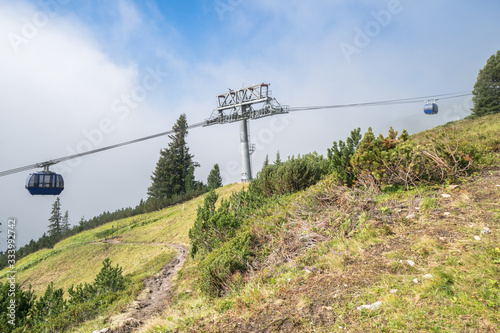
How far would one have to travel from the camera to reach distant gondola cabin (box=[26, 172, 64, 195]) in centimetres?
1666

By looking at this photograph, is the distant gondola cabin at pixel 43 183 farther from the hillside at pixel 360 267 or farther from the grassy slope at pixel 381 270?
the grassy slope at pixel 381 270

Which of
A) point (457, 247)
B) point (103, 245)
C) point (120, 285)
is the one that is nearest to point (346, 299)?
point (457, 247)

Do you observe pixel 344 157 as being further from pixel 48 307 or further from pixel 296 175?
pixel 48 307

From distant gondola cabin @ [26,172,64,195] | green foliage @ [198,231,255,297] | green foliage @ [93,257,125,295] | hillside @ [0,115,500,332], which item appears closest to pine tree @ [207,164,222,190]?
distant gondola cabin @ [26,172,64,195]

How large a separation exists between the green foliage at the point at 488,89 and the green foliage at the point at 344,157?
148ft

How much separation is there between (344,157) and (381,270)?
15.3 ft

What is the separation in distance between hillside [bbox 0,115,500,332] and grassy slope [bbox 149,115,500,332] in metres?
0.02

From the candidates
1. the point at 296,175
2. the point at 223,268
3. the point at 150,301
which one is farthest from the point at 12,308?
the point at 296,175

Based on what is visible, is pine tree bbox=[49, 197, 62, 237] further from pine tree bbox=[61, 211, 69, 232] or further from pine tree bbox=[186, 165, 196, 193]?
pine tree bbox=[186, 165, 196, 193]

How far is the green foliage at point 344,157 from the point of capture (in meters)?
8.14

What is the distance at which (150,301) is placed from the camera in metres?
8.98

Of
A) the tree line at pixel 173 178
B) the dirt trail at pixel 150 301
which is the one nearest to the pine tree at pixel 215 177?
the tree line at pixel 173 178

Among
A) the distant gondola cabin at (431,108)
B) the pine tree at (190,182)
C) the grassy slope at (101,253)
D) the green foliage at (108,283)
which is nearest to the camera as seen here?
the green foliage at (108,283)

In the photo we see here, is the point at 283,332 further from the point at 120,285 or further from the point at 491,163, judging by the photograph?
the point at 120,285
